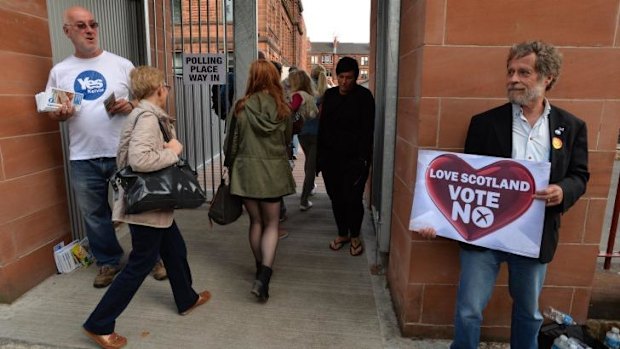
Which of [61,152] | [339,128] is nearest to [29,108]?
[61,152]

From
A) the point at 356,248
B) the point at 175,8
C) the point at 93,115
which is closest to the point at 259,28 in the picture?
the point at 175,8

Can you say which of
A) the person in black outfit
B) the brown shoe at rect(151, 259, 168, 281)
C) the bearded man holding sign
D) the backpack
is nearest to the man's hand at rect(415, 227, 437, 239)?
the bearded man holding sign

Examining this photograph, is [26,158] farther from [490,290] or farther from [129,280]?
[490,290]

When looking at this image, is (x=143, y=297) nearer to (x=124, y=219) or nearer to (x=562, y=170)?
(x=124, y=219)

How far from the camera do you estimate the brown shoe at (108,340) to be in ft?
8.23

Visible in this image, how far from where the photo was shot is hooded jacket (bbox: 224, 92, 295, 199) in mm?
3068

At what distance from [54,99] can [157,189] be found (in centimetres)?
116

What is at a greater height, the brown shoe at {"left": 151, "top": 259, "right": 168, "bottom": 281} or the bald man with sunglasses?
the bald man with sunglasses

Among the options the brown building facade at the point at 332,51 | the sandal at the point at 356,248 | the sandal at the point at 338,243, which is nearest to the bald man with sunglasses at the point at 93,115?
the sandal at the point at 338,243

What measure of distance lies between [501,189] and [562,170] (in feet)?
0.89

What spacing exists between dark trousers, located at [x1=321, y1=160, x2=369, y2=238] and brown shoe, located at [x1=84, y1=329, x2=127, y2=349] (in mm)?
2215

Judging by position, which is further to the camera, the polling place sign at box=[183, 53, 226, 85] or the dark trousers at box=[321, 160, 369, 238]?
the polling place sign at box=[183, 53, 226, 85]

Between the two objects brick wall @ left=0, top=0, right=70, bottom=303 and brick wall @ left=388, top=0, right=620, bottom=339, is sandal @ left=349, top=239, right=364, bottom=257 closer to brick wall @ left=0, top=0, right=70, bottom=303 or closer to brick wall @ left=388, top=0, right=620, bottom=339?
brick wall @ left=388, top=0, right=620, bottom=339

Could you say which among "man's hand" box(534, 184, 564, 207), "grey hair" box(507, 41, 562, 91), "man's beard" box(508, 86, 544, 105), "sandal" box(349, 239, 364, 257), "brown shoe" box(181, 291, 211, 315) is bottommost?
"brown shoe" box(181, 291, 211, 315)
